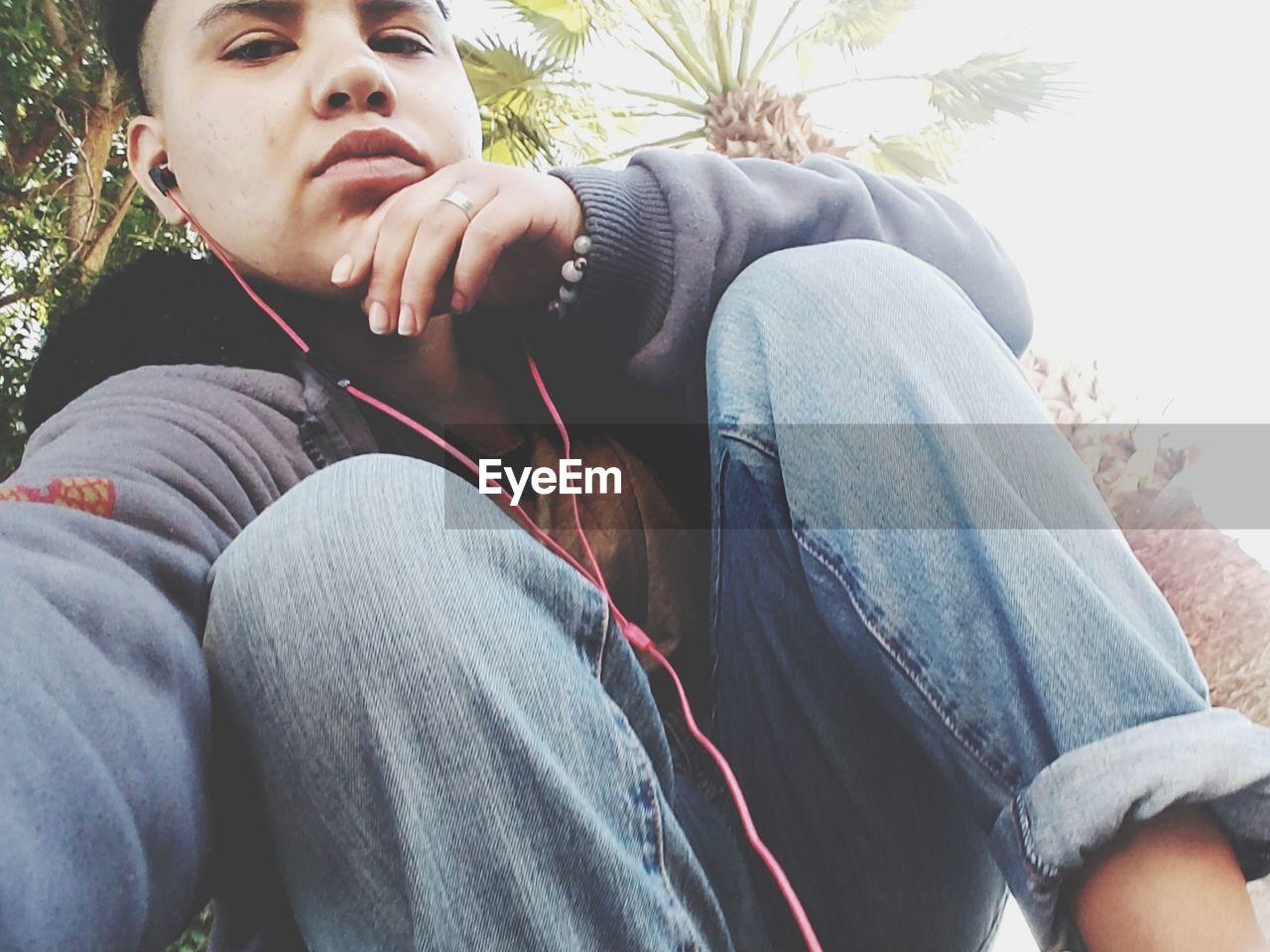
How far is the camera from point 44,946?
232 millimetres

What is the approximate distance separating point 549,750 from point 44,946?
0.17 meters

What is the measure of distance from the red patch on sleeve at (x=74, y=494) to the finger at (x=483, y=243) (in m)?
0.23

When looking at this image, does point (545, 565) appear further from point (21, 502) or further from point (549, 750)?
point (21, 502)

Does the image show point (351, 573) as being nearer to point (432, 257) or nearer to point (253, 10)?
point (432, 257)

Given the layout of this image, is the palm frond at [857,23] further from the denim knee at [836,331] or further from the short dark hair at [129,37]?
the denim knee at [836,331]

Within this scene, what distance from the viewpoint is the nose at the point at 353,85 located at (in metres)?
0.69

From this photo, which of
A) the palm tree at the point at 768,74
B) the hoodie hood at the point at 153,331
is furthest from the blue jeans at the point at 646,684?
the palm tree at the point at 768,74

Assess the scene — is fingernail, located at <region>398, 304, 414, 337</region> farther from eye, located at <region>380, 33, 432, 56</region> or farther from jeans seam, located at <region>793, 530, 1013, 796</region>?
eye, located at <region>380, 33, 432, 56</region>

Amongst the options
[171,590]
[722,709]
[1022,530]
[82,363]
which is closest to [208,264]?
[82,363]

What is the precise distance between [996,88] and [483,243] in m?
2.98

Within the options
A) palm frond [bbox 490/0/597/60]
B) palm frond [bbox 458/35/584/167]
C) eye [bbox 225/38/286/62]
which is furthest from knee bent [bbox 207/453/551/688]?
palm frond [bbox 490/0/597/60]

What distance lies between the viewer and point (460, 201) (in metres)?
0.54

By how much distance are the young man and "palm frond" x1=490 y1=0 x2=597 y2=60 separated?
260 centimetres

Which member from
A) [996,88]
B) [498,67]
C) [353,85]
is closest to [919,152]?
[996,88]
